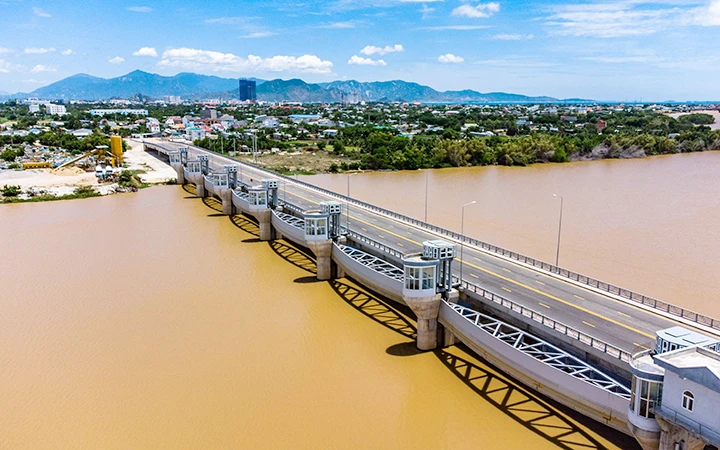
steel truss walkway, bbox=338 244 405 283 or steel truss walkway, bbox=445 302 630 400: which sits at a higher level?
steel truss walkway, bbox=338 244 405 283

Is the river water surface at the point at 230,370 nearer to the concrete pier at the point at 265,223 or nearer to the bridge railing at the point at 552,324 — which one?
the bridge railing at the point at 552,324

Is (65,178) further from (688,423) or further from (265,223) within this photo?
(688,423)

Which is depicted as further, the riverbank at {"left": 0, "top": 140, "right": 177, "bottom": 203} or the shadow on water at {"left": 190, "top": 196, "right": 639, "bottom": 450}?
the riverbank at {"left": 0, "top": 140, "right": 177, "bottom": 203}

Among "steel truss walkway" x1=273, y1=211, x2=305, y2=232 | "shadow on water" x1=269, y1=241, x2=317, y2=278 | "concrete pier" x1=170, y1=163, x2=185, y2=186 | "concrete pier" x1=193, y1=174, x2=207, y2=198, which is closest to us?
"shadow on water" x1=269, y1=241, x2=317, y2=278

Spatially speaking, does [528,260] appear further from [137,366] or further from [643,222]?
[643,222]

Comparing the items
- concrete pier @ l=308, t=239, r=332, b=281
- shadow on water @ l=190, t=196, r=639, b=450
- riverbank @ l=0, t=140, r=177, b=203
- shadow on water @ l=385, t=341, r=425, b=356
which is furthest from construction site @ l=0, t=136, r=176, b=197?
shadow on water @ l=385, t=341, r=425, b=356

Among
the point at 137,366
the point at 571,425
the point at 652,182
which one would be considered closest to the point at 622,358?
the point at 571,425

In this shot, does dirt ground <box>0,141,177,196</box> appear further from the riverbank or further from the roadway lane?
the roadway lane

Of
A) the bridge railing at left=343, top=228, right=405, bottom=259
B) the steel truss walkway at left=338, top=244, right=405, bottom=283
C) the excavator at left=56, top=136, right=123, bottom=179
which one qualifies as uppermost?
the excavator at left=56, top=136, right=123, bottom=179
